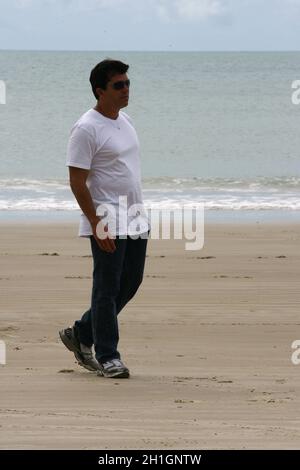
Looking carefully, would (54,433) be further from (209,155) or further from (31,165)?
(209,155)

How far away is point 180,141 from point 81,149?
86.0ft

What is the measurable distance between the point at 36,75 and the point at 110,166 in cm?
6350

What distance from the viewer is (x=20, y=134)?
3381cm

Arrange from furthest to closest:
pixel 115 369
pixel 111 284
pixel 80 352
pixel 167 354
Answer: pixel 167 354
pixel 80 352
pixel 115 369
pixel 111 284

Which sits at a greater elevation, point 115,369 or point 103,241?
point 103,241

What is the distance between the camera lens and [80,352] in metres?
6.26

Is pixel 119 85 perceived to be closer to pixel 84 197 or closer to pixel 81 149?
pixel 81 149

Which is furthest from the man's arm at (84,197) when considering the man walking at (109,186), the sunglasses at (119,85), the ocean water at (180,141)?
the ocean water at (180,141)

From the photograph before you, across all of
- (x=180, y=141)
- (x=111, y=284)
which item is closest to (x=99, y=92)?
(x=111, y=284)

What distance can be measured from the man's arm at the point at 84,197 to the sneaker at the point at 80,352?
A: 26.7 inches

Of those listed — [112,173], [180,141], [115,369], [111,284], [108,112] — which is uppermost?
[180,141]

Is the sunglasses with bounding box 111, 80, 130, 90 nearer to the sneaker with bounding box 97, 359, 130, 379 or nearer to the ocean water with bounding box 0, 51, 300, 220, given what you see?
the sneaker with bounding box 97, 359, 130, 379

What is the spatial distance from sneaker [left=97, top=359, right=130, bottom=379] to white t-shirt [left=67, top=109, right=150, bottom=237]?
2.26 ft

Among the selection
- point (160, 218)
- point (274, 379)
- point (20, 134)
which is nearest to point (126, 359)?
point (274, 379)
